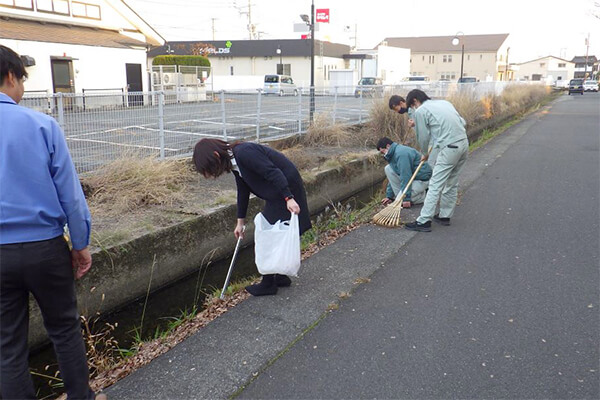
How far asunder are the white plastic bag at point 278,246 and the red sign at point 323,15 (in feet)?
48.2

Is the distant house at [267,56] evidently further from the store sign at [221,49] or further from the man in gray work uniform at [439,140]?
the man in gray work uniform at [439,140]

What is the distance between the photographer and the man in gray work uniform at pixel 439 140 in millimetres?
5801

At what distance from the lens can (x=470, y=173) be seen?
9570 mm

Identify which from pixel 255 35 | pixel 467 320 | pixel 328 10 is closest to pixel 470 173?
pixel 467 320

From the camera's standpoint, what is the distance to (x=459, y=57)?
2975 inches

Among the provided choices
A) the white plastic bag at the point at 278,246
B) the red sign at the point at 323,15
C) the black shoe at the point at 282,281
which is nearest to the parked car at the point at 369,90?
the red sign at the point at 323,15

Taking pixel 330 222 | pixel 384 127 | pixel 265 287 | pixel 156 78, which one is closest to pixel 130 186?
pixel 265 287

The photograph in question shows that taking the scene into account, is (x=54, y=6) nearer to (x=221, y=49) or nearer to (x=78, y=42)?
(x=78, y=42)

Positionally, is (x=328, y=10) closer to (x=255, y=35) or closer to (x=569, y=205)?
(x=569, y=205)

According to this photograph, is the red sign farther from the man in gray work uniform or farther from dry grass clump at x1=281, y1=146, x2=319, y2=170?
the man in gray work uniform

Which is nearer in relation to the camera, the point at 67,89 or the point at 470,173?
the point at 470,173

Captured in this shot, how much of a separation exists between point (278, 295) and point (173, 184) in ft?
9.11

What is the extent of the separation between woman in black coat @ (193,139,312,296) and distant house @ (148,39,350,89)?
3874 centimetres

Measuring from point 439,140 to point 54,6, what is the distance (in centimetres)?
2079
